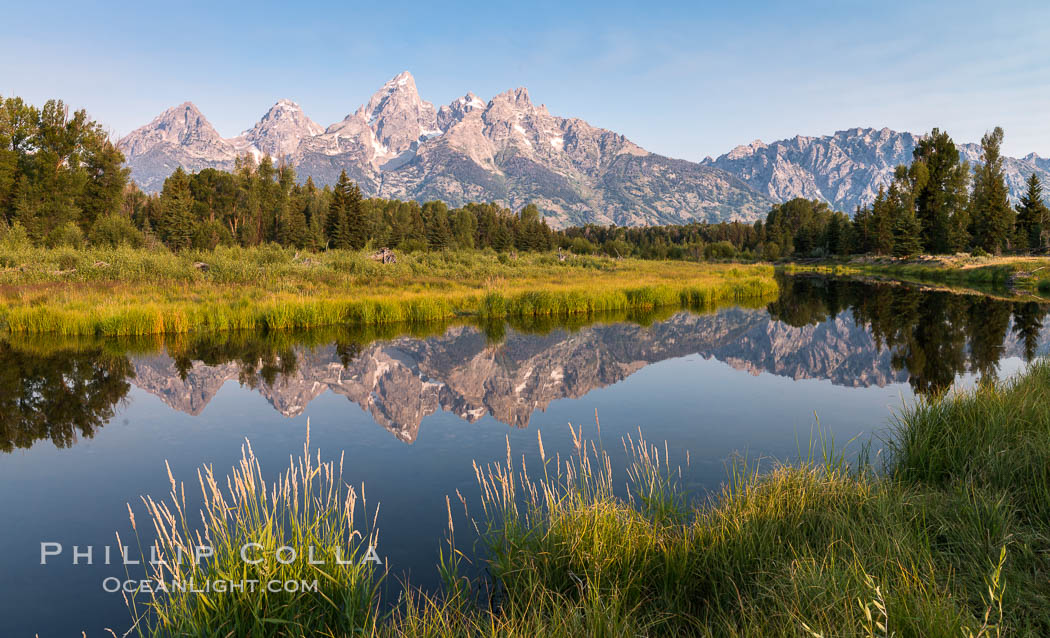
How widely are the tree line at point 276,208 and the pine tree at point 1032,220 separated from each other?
133mm

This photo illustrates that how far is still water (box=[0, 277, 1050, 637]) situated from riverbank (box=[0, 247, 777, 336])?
7.09 feet

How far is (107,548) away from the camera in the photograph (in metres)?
6.14

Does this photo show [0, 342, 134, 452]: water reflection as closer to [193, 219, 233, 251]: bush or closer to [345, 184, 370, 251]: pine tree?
[193, 219, 233, 251]: bush

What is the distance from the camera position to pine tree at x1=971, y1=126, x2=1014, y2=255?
61531 mm

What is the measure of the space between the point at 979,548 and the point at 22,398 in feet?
55.5

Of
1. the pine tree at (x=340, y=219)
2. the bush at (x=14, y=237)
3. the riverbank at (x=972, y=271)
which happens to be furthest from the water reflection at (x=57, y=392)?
the pine tree at (x=340, y=219)

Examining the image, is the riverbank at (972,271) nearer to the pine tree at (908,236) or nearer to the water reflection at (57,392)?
the pine tree at (908,236)

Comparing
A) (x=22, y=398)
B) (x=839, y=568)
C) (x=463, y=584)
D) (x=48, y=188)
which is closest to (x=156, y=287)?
(x=22, y=398)

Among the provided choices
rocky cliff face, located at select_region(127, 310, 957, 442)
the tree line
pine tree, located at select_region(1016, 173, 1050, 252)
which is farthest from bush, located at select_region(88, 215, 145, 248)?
pine tree, located at select_region(1016, 173, 1050, 252)

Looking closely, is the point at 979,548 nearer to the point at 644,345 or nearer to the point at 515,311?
the point at 644,345

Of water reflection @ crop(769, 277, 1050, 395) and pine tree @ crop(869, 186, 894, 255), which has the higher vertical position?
pine tree @ crop(869, 186, 894, 255)

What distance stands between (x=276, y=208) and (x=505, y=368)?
8266cm

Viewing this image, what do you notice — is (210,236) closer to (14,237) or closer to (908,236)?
(14,237)

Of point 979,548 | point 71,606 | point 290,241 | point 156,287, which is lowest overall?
point 71,606
